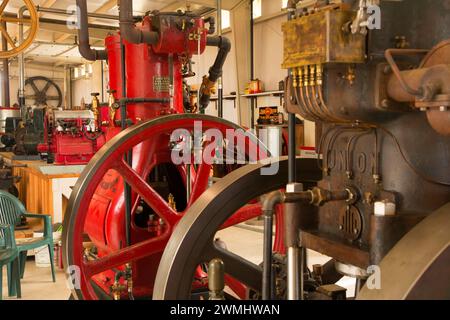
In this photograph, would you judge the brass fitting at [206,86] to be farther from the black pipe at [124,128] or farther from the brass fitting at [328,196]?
the brass fitting at [328,196]

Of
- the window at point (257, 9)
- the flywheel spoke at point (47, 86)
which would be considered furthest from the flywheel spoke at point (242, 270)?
the flywheel spoke at point (47, 86)

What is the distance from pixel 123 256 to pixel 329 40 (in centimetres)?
119

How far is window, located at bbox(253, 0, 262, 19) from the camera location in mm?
7461

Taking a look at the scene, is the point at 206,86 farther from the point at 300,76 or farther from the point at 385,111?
the point at 385,111

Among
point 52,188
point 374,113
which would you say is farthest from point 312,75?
point 52,188

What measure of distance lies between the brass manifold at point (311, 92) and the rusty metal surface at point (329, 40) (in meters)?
0.04

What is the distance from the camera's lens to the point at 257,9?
7504mm

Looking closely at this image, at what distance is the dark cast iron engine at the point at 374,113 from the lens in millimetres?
960

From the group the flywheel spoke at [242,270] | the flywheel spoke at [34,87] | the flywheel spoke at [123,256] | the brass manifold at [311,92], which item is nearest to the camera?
the brass manifold at [311,92]

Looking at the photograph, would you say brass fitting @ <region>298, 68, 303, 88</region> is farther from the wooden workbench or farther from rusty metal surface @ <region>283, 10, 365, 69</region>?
the wooden workbench

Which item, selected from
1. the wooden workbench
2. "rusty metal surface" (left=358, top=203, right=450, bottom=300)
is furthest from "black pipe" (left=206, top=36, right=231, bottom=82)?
the wooden workbench

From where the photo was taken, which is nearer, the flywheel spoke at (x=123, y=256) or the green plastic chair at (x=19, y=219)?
the flywheel spoke at (x=123, y=256)
